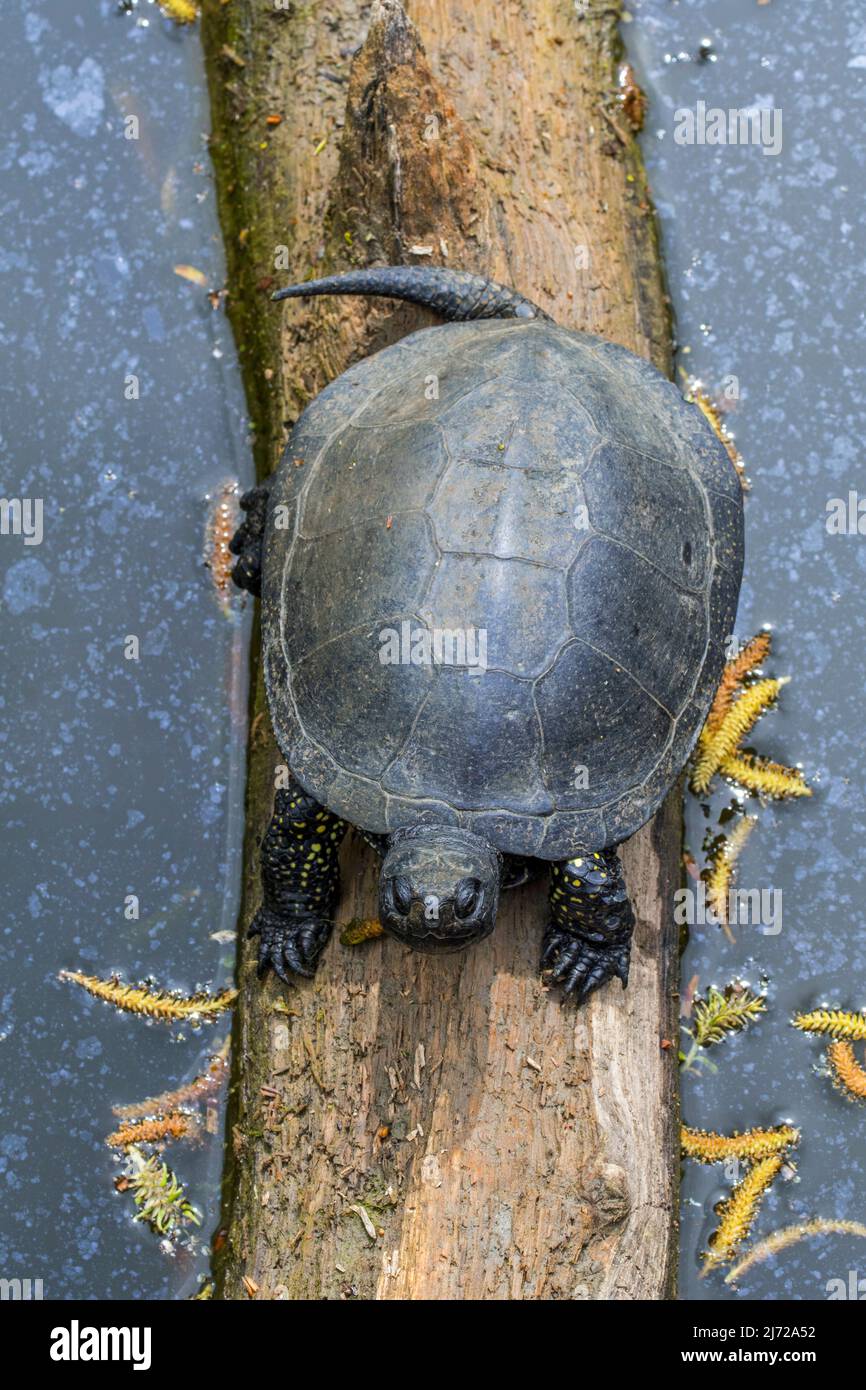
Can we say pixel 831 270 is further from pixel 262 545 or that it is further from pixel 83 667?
pixel 83 667

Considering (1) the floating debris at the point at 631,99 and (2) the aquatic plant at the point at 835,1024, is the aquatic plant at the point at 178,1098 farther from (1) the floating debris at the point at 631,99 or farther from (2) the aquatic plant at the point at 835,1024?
(1) the floating debris at the point at 631,99

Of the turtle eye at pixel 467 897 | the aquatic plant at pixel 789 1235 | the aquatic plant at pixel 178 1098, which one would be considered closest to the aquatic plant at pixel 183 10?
the turtle eye at pixel 467 897

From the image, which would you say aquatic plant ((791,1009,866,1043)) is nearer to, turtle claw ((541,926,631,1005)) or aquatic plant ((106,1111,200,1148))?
turtle claw ((541,926,631,1005))

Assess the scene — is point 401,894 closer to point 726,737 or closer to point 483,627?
point 483,627

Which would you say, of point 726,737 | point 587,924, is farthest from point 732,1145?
point 726,737

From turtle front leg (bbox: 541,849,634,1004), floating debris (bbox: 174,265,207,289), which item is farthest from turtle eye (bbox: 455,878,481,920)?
floating debris (bbox: 174,265,207,289)
